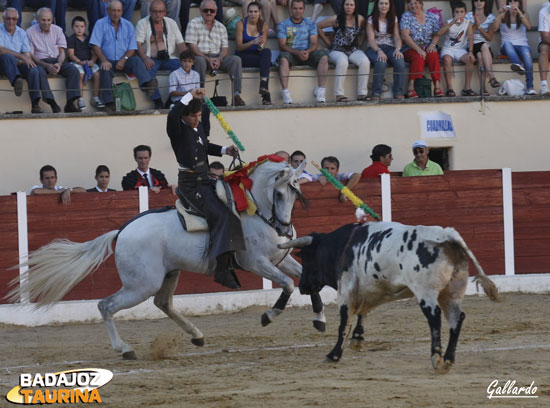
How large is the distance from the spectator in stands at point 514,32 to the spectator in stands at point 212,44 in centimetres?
356

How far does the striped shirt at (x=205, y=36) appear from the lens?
1290cm

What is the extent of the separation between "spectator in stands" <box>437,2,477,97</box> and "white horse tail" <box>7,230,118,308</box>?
648 cm

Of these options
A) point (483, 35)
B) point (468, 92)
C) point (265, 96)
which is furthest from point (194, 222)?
point (483, 35)

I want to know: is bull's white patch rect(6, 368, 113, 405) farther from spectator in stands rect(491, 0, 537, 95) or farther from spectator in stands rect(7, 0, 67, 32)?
spectator in stands rect(491, 0, 537, 95)

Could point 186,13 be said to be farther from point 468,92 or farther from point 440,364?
point 440,364

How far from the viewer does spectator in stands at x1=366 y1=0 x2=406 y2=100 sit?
13.3m

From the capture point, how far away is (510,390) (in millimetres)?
5984

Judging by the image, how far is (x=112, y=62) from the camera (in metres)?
12.7

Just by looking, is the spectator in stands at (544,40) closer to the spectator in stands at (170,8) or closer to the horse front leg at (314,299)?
the spectator in stands at (170,8)

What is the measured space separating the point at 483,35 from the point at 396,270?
782 centimetres

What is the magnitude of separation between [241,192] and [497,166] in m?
5.97

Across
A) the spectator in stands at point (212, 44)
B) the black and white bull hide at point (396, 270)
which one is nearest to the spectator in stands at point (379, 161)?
the spectator in stands at point (212, 44)

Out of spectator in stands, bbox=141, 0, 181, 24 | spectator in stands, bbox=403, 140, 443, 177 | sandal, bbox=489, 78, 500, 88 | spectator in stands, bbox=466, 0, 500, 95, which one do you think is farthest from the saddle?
sandal, bbox=489, 78, 500, 88

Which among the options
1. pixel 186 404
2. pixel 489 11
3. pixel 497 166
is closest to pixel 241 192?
pixel 186 404
